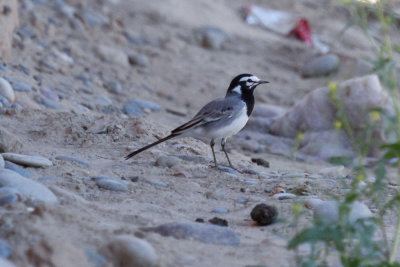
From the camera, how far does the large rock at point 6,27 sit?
9242 millimetres

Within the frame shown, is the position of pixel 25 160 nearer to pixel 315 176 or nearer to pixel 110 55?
pixel 315 176

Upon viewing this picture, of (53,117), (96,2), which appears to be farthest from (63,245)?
(96,2)

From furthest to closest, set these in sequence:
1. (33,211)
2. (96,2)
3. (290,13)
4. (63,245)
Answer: (290,13)
(96,2)
(33,211)
(63,245)

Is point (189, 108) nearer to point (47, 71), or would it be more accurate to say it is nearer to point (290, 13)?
point (47, 71)

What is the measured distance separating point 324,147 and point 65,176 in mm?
4535

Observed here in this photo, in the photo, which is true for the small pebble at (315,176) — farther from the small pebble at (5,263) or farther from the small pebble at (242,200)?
the small pebble at (5,263)

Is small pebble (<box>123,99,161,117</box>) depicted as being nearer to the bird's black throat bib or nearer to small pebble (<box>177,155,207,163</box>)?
the bird's black throat bib

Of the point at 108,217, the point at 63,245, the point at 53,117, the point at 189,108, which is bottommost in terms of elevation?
the point at 189,108

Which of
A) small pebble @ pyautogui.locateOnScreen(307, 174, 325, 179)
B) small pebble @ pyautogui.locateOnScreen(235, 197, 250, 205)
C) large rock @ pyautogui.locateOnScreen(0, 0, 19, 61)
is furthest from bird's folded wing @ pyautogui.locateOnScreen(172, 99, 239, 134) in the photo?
large rock @ pyautogui.locateOnScreen(0, 0, 19, 61)

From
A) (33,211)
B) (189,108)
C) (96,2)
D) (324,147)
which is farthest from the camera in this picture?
(96,2)

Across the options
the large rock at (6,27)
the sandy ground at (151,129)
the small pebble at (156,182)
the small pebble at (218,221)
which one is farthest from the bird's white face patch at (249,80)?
the large rock at (6,27)

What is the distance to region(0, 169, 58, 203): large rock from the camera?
4531mm

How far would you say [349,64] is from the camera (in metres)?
12.7

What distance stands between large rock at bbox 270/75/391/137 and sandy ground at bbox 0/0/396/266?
2.86 ft
